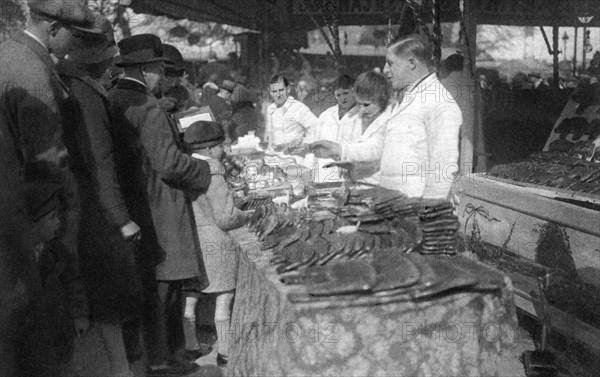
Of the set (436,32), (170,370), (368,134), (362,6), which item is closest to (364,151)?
(368,134)

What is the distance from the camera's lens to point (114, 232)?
2891mm

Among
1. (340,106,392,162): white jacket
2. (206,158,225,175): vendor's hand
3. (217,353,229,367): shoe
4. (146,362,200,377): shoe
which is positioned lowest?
(146,362,200,377): shoe

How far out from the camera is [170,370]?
359cm

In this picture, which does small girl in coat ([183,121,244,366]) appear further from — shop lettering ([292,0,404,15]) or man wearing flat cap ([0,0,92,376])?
shop lettering ([292,0,404,15])

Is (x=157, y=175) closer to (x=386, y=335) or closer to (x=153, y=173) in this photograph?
(x=153, y=173)

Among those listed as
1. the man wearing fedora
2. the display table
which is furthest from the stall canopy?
the display table

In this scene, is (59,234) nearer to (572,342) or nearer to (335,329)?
(335,329)

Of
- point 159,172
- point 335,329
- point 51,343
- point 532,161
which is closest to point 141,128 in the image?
point 159,172

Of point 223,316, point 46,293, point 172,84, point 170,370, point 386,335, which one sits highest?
point 172,84

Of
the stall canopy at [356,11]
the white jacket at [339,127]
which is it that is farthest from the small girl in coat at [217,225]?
the stall canopy at [356,11]

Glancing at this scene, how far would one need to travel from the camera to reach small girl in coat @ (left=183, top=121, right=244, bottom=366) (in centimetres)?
350

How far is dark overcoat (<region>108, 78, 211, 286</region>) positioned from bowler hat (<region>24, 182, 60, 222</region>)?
935 mm

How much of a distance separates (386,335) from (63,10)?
6.34 ft

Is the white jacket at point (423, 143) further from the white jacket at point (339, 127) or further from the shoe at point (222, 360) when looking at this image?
the white jacket at point (339, 127)
